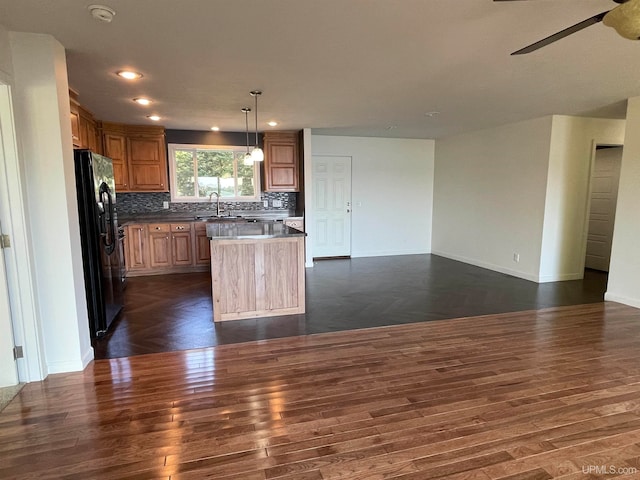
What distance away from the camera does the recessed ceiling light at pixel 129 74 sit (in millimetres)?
3121

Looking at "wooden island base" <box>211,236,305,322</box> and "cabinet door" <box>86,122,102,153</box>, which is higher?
"cabinet door" <box>86,122,102,153</box>

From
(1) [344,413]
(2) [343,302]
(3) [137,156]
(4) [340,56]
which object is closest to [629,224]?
(2) [343,302]

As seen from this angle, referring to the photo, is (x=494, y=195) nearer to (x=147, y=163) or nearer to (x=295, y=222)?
(x=295, y=222)

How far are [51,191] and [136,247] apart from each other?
3294 millimetres

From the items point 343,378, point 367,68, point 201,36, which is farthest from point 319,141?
point 343,378

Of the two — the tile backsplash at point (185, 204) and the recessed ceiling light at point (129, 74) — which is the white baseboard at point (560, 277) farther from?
the recessed ceiling light at point (129, 74)

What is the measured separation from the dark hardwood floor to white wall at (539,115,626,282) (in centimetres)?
35

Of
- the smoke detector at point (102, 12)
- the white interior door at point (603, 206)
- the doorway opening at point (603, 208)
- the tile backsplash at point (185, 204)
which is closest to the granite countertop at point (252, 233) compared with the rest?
Result: the smoke detector at point (102, 12)

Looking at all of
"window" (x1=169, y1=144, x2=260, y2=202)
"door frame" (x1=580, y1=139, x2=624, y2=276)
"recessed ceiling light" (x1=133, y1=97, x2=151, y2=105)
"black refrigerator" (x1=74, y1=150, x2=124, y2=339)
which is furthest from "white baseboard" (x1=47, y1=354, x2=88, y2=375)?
"door frame" (x1=580, y1=139, x2=624, y2=276)

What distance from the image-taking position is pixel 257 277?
12.4ft

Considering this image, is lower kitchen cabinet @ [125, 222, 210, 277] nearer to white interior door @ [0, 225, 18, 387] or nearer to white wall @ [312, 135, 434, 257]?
white wall @ [312, 135, 434, 257]

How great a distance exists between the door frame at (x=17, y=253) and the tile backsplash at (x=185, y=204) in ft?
12.8

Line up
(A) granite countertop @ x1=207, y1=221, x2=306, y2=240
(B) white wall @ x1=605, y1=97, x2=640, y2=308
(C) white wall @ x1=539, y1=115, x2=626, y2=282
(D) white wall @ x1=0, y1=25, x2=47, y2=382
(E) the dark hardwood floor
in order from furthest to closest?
(C) white wall @ x1=539, y1=115, x2=626, y2=282 < (B) white wall @ x1=605, y1=97, x2=640, y2=308 < (A) granite countertop @ x1=207, y1=221, x2=306, y2=240 < (E) the dark hardwood floor < (D) white wall @ x1=0, y1=25, x2=47, y2=382

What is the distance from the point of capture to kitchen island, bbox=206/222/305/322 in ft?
12.0
